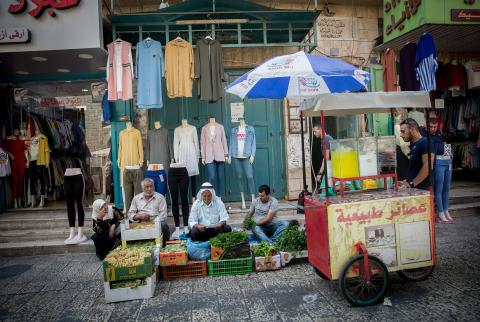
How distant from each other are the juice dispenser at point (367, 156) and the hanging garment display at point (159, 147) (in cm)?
467

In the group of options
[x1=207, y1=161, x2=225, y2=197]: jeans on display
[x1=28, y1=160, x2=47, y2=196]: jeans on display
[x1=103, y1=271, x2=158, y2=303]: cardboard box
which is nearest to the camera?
[x1=103, y1=271, x2=158, y2=303]: cardboard box

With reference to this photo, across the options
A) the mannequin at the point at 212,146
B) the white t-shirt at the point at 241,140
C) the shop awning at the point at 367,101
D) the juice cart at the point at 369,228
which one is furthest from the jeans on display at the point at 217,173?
the shop awning at the point at 367,101

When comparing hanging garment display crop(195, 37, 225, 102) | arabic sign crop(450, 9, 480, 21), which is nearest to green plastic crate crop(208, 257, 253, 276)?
hanging garment display crop(195, 37, 225, 102)

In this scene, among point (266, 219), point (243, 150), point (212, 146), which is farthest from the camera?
point (243, 150)

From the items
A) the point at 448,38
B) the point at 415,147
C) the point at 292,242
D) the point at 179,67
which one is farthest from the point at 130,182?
the point at 448,38

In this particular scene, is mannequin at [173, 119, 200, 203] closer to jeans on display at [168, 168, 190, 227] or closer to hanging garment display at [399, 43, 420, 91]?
jeans on display at [168, 168, 190, 227]

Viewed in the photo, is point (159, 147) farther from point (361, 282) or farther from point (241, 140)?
point (361, 282)

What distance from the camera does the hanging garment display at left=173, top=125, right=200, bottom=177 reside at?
308 inches

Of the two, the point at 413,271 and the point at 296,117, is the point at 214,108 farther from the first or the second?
the point at 413,271

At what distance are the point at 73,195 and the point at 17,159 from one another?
9.18ft

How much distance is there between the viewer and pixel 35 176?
9.24 meters

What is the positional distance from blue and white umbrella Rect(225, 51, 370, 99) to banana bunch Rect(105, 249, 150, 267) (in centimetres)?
270

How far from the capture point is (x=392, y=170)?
14.4ft

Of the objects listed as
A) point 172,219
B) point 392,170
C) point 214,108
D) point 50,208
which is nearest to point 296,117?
point 214,108
